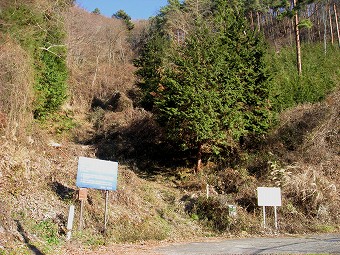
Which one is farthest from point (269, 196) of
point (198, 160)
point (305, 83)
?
point (305, 83)

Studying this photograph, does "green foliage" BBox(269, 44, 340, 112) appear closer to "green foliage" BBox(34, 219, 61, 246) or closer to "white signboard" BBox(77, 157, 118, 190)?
"white signboard" BBox(77, 157, 118, 190)

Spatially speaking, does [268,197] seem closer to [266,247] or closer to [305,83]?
[266,247]

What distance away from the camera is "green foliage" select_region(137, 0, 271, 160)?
1733 centimetres

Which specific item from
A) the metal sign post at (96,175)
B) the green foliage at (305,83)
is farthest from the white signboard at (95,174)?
the green foliage at (305,83)

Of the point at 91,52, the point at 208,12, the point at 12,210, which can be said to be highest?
the point at 208,12

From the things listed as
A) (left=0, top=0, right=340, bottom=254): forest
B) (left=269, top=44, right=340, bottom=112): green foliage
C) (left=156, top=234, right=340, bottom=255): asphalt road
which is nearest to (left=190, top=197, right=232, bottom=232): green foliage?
(left=0, top=0, right=340, bottom=254): forest

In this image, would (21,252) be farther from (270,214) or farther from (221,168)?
(221,168)

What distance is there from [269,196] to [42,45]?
45.8 ft

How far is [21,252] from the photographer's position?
8.44m

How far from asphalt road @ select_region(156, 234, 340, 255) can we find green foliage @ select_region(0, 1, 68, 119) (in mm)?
10912

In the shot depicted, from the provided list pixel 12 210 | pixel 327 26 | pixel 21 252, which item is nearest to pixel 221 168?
pixel 12 210

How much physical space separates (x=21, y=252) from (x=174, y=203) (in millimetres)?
8488

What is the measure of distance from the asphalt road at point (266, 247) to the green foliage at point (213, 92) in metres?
6.44

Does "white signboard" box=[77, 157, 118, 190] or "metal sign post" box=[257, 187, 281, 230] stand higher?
"white signboard" box=[77, 157, 118, 190]
